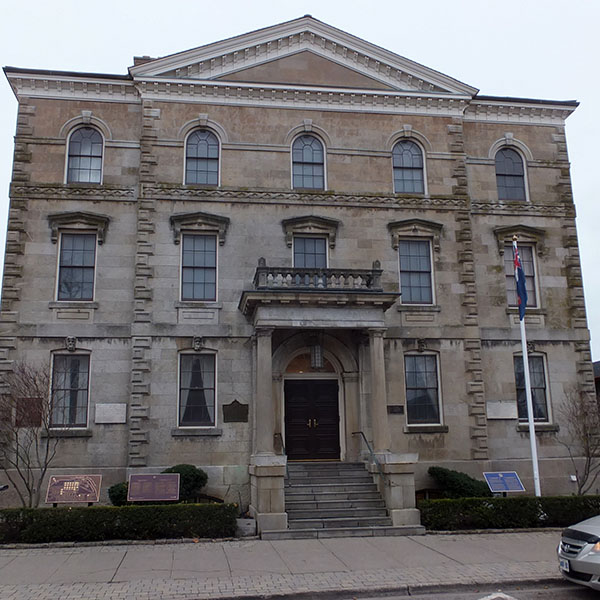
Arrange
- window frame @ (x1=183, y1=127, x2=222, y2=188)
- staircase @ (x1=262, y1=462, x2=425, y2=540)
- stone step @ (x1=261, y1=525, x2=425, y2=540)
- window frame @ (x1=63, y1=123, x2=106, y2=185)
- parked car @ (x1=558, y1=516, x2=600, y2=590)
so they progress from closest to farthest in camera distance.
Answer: parked car @ (x1=558, y1=516, x2=600, y2=590) → stone step @ (x1=261, y1=525, x2=425, y2=540) → staircase @ (x1=262, y1=462, x2=425, y2=540) → window frame @ (x1=63, y1=123, x2=106, y2=185) → window frame @ (x1=183, y1=127, x2=222, y2=188)

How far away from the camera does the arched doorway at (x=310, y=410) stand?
2042 cm

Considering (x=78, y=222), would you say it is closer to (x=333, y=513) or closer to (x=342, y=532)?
(x=333, y=513)

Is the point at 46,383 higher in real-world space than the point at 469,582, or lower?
higher

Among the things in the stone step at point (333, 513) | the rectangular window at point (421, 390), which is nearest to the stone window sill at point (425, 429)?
the rectangular window at point (421, 390)

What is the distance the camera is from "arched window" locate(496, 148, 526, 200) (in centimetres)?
2367

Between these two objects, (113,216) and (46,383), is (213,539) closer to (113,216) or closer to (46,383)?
(46,383)

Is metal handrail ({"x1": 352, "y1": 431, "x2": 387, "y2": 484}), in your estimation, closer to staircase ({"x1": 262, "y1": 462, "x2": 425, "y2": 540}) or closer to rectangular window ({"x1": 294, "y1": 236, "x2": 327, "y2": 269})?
staircase ({"x1": 262, "y1": 462, "x2": 425, "y2": 540})

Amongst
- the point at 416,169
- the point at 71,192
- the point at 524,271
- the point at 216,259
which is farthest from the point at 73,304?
the point at 524,271

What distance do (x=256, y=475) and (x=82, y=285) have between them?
8.45 meters

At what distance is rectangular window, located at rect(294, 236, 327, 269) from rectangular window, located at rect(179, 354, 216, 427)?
4301 mm

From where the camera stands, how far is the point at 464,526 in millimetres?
16297

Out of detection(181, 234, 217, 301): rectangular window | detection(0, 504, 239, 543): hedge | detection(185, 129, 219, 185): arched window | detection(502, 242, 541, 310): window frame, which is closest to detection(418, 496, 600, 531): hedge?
detection(0, 504, 239, 543): hedge

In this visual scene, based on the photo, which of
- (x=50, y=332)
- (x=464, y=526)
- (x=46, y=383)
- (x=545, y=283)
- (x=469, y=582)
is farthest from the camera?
(x=545, y=283)

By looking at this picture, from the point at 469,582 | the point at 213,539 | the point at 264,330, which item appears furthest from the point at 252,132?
the point at 469,582
